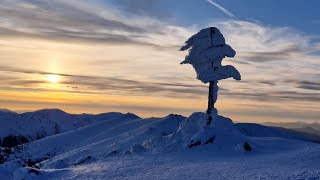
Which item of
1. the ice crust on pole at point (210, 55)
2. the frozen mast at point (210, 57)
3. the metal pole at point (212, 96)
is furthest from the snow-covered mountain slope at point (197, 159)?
the ice crust on pole at point (210, 55)

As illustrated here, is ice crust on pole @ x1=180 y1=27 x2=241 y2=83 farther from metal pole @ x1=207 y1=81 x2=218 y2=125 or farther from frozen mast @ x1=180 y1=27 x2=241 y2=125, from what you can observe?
metal pole @ x1=207 y1=81 x2=218 y2=125

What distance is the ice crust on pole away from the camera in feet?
167

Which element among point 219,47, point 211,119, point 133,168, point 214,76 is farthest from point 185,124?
point 133,168

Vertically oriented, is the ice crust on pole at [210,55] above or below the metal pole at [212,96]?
above

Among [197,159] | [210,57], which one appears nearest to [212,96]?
[210,57]

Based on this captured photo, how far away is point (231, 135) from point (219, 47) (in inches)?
441

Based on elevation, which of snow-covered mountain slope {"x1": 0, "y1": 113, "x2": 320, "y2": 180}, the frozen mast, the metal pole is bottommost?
snow-covered mountain slope {"x1": 0, "y1": 113, "x2": 320, "y2": 180}

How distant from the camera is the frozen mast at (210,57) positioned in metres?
51.0

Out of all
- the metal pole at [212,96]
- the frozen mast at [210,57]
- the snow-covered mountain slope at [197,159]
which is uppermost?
the frozen mast at [210,57]

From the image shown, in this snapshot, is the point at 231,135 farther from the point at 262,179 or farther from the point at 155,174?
the point at 262,179

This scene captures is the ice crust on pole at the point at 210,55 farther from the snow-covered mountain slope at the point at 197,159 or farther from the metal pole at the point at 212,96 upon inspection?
the snow-covered mountain slope at the point at 197,159

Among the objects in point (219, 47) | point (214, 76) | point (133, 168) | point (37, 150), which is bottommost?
point (37, 150)

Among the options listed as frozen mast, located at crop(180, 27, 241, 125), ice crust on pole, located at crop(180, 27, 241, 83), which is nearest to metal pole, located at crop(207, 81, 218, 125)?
frozen mast, located at crop(180, 27, 241, 125)

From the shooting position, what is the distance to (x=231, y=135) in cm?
4928
